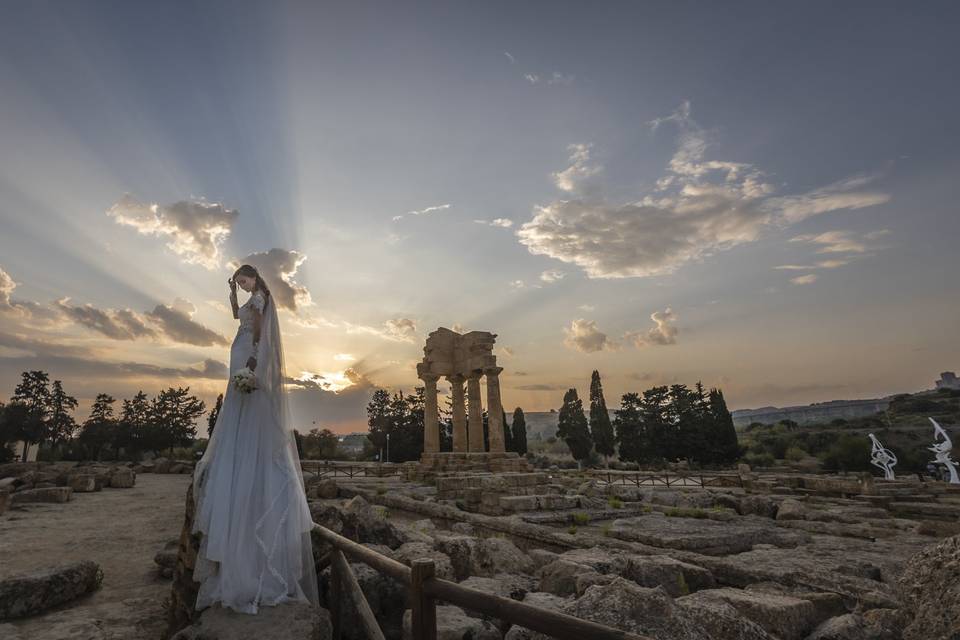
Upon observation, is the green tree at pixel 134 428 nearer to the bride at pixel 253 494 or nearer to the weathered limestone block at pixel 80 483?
the weathered limestone block at pixel 80 483

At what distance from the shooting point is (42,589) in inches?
176

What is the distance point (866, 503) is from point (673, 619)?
14.9 m

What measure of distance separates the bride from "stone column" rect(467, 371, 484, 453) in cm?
2039

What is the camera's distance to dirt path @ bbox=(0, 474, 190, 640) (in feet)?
→ 13.5

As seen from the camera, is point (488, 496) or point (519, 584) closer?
point (519, 584)

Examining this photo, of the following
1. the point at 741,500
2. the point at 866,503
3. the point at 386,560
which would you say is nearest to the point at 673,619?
the point at 386,560

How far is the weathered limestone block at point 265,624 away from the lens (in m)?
3.04

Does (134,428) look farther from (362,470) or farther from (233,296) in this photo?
(233,296)

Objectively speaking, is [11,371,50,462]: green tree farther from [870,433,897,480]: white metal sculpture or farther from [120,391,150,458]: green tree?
[870,433,897,480]: white metal sculpture

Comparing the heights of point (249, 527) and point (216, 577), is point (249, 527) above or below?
above

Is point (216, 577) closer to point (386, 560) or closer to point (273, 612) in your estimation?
point (273, 612)

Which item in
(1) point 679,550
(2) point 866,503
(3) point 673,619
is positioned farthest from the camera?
(2) point 866,503

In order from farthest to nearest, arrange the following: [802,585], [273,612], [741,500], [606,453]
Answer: [606,453] < [741,500] < [802,585] < [273,612]

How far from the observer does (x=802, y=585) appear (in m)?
4.92
